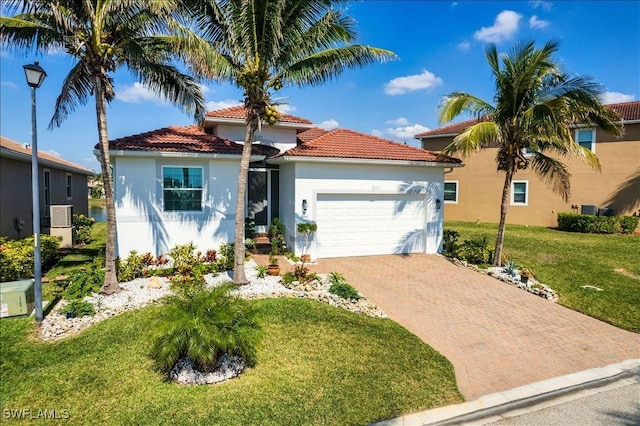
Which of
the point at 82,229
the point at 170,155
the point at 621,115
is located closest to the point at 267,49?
the point at 170,155

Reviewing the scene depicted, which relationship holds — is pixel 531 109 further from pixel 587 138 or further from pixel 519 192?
pixel 519 192

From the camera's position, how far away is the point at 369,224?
1436 centimetres

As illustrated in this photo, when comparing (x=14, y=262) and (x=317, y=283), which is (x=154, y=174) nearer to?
(x=14, y=262)

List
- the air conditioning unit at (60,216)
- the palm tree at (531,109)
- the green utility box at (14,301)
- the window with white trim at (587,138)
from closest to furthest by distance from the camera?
1. the green utility box at (14,301)
2. the palm tree at (531,109)
3. the air conditioning unit at (60,216)
4. the window with white trim at (587,138)

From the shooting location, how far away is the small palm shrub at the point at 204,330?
5562mm

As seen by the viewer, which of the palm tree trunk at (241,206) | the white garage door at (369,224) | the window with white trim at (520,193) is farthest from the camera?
the window with white trim at (520,193)

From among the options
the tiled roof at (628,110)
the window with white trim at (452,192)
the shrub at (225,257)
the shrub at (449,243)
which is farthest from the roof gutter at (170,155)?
the tiled roof at (628,110)

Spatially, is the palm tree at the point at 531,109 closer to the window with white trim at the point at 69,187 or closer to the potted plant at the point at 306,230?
the potted plant at the point at 306,230

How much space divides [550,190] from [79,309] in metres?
24.2

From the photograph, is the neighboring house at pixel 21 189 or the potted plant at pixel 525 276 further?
the neighboring house at pixel 21 189

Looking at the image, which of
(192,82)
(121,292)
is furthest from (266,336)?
(192,82)

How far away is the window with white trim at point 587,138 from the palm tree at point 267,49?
1667 centimetres

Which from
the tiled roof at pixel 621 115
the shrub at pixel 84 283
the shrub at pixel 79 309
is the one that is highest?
the tiled roof at pixel 621 115

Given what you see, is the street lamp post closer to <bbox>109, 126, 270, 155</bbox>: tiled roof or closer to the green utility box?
the green utility box
